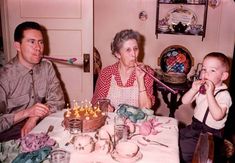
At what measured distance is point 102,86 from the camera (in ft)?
8.07

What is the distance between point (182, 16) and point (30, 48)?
1.87m

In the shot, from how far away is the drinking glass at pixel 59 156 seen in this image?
1.41m

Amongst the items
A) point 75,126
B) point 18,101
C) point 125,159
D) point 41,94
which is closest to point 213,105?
point 125,159

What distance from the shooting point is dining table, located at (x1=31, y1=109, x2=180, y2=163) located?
148 cm

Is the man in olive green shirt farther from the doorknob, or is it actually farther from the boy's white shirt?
the boy's white shirt

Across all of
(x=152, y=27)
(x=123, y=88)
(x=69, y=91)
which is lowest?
(x=69, y=91)

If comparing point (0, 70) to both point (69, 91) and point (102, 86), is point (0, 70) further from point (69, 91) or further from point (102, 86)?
point (69, 91)

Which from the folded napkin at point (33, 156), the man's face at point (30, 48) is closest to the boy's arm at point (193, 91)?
the folded napkin at point (33, 156)

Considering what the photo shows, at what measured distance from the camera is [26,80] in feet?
7.80

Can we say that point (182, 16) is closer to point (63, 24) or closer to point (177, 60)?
point (177, 60)

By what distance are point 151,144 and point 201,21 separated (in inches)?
87.6

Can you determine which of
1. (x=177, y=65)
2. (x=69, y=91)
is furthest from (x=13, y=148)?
(x=177, y=65)

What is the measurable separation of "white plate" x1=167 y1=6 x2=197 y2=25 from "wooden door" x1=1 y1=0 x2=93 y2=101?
3.29ft

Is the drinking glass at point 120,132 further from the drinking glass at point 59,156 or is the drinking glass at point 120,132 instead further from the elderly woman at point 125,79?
the elderly woman at point 125,79
